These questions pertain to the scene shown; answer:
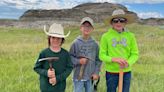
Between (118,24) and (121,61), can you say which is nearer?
(121,61)

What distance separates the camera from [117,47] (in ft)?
22.5

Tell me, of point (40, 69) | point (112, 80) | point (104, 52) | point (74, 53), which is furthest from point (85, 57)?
point (40, 69)

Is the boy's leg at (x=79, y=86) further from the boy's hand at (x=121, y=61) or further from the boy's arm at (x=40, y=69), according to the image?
the boy's arm at (x=40, y=69)

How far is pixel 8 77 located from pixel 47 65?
4435mm

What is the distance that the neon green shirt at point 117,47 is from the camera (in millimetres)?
6855

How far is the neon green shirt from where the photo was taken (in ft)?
22.5

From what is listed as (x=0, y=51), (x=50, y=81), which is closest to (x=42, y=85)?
(x=50, y=81)

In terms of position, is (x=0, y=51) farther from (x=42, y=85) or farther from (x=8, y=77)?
(x=42, y=85)

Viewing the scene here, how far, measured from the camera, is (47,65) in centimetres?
623

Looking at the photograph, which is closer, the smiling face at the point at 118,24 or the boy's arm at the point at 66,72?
the boy's arm at the point at 66,72

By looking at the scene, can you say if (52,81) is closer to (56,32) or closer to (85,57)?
(56,32)

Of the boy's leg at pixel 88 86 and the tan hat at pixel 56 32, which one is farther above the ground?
the tan hat at pixel 56 32

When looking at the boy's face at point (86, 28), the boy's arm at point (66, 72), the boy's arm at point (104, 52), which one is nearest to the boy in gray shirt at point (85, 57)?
the boy's face at point (86, 28)

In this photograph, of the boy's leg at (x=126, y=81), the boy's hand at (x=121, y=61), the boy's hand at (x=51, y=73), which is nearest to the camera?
the boy's hand at (x=51, y=73)
